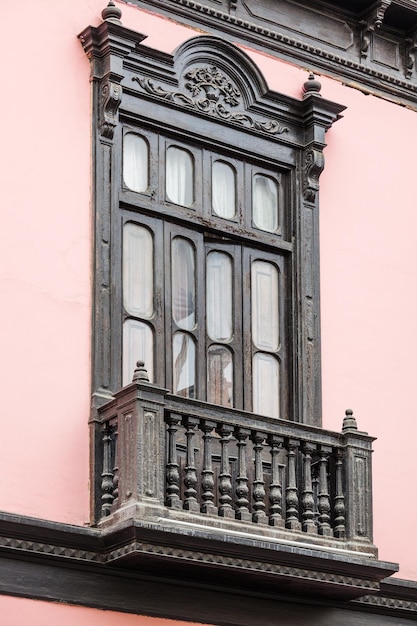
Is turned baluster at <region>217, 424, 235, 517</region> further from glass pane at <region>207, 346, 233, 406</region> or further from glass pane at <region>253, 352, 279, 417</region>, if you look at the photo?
glass pane at <region>253, 352, 279, 417</region>

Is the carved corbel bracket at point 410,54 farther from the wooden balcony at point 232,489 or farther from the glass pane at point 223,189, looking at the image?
the wooden balcony at point 232,489

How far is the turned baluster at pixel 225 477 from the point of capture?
10602mm

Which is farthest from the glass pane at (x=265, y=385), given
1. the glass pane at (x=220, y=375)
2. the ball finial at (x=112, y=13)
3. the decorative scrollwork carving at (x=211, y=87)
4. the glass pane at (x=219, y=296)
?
the ball finial at (x=112, y=13)

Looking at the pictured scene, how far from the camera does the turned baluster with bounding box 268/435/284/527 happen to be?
1083 cm

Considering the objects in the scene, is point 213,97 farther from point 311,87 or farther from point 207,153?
point 311,87

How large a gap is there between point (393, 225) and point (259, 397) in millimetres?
1999

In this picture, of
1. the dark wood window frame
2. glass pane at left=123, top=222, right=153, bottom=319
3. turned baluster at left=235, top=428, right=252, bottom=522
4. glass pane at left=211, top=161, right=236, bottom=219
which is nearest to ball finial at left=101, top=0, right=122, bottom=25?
the dark wood window frame

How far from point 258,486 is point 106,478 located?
3.31 ft

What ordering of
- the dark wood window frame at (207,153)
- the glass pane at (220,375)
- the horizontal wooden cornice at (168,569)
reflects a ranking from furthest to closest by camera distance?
1. the glass pane at (220,375)
2. the dark wood window frame at (207,153)
3. the horizontal wooden cornice at (168,569)

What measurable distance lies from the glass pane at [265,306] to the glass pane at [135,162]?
1063 millimetres

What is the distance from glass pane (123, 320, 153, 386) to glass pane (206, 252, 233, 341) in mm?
554

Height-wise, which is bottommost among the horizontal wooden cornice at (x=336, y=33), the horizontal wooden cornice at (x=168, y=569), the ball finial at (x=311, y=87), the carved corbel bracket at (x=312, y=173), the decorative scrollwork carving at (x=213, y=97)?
the horizontal wooden cornice at (x=168, y=569)

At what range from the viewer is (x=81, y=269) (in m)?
11.0

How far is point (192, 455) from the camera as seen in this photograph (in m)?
10.6
